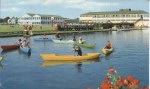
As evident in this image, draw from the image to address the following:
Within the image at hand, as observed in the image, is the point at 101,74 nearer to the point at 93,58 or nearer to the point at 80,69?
the point at 80,69

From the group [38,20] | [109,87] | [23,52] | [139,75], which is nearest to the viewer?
[109,87]

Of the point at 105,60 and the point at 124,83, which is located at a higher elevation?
the point at 124,83

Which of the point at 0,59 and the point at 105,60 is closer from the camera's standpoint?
the point at 0,59

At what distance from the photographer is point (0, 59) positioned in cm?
3241

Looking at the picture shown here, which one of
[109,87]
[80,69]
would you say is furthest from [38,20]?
[109,87]

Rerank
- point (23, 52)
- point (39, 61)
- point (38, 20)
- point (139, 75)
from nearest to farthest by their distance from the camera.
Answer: point (139, 75) → point (39, 61) → point (23, 52) → point (38, 20)

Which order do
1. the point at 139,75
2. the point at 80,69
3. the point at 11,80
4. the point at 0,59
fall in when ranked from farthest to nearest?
the point at 0,59, the point at 80,69, the point at 139,75, the point at 11,80

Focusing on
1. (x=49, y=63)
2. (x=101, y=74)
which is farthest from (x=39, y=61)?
(x=101, y=74)

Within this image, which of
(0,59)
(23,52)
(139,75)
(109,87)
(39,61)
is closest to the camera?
(109,87)

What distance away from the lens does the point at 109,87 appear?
24.8 feet

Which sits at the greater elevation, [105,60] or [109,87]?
[109,87]

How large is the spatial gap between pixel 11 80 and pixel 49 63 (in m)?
9.36

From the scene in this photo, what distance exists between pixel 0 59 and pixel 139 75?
13.9 metres

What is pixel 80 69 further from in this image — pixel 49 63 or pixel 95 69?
pixel 49 63
